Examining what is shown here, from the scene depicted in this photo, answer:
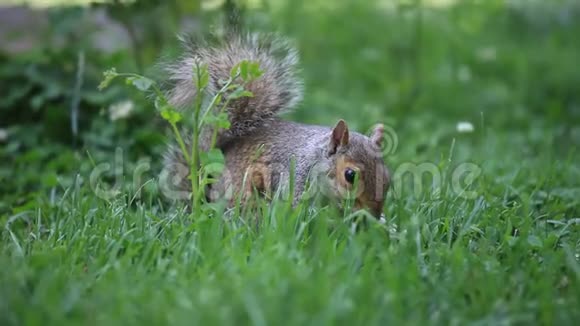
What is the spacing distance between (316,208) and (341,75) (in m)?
3.27

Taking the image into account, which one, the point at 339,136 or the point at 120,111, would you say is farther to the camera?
the point at 120,111

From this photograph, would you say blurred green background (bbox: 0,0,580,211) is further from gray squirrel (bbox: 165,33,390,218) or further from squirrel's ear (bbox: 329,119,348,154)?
squirrel's ear (bbox: 329,119,348,154)

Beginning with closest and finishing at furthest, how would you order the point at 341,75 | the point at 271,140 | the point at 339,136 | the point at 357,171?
the point at 357,171 < the point at 339,136 < the point at 271,140 < the point at 341,75

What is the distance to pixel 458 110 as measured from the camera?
538cm

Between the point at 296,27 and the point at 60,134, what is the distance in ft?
8.64

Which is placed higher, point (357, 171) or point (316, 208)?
point (357, 171)

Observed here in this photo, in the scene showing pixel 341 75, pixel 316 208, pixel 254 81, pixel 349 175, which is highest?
pixel 254 81

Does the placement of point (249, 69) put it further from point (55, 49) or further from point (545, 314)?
point (55, 49)

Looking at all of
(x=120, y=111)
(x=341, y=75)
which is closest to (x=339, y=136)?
(x=120, y=111)

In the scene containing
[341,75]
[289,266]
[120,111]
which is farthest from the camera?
[341,75]

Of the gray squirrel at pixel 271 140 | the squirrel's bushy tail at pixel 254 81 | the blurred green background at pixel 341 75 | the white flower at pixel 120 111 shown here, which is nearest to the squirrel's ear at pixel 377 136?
the gray squirrel at pixel 271 140

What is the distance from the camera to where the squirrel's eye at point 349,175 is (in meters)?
2.59

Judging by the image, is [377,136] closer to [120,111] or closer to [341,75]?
[120,111]

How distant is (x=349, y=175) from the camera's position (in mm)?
2598
